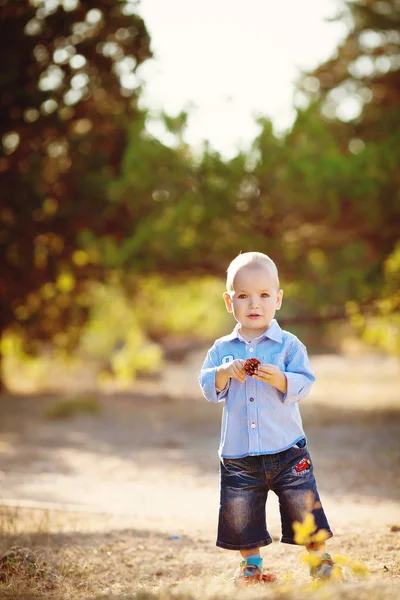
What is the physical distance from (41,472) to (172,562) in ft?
11.9

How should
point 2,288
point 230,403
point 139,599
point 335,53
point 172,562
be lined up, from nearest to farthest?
point 139,599 < point 230,403 < point 172,562 < point 2,288 < point 335,53

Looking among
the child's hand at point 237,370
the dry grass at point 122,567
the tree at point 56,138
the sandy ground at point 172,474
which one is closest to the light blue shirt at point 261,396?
the child's hand at point 237,370

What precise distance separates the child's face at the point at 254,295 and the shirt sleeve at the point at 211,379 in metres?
0.22

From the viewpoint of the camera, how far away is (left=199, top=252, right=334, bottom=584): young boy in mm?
3031

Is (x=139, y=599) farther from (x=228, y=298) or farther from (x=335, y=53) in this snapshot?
(x=335, y=53)

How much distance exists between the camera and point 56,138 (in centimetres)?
1244

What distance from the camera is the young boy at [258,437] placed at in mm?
3031

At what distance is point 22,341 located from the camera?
43.0 feet

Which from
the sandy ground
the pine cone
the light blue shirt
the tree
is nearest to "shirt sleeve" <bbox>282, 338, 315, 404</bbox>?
the light blue shirt

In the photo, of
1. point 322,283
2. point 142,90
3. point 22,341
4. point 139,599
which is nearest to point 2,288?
point 22,341

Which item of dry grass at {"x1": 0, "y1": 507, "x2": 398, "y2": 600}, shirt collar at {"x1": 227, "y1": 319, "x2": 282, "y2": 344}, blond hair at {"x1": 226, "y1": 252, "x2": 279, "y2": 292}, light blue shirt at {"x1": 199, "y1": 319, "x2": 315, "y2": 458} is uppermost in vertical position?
blond hair at {"x1": 226, "y1": 252, "x2": 279, "y2": 292}

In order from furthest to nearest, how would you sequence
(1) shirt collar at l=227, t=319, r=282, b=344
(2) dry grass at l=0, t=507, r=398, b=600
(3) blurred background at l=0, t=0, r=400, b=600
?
(3) blurred background at l=0, t=0, r=400, b=600 < (1) shirt collar at l=227, t=319, r=282, b=344 < (2) dry grass at l=0, t=507, r=398, b=600

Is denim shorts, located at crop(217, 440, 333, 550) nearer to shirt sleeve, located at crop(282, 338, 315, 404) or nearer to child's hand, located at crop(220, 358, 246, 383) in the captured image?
shirt sleeve, located at crop(282, 338, 315, 404)

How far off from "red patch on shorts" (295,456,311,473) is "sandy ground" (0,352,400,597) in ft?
1.77
